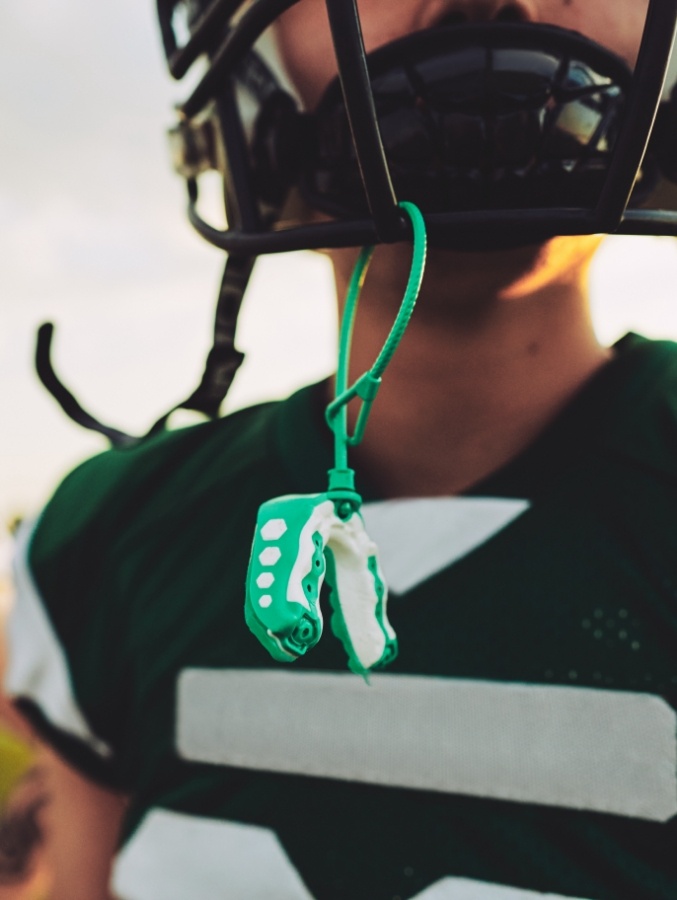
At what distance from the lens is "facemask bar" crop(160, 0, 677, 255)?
0.61 meters

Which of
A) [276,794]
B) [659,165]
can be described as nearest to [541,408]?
[659,165]

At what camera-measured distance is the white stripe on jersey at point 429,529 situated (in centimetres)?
84

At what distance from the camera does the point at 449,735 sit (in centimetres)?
79

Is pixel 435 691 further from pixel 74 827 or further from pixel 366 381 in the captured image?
pixel 74 827

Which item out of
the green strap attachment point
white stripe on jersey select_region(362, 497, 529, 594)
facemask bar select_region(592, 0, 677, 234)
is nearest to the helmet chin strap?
the green strap attachment point

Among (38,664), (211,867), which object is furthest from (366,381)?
(38,664)

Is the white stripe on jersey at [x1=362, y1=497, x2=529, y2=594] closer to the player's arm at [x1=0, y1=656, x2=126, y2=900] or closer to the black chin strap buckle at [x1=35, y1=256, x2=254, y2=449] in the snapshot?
the black chin strap buckle at [x1=35, y1=256, x2=254, y2=449]

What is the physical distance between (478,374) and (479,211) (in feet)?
0.79

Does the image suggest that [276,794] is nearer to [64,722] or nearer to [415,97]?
[64,722]

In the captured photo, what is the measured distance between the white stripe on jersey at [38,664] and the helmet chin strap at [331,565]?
617 mm

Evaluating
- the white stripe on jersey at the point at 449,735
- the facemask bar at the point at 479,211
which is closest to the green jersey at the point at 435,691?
the white stripe on jersey at the point at 449,735

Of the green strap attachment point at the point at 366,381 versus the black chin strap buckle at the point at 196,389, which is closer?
the green strap attachment point at the point at 366,381

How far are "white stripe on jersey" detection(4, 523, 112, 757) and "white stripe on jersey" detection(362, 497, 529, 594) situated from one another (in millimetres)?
456

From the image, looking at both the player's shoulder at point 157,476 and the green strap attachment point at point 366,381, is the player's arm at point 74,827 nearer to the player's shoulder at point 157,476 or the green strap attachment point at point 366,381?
the player's shoulder at point 157,476
